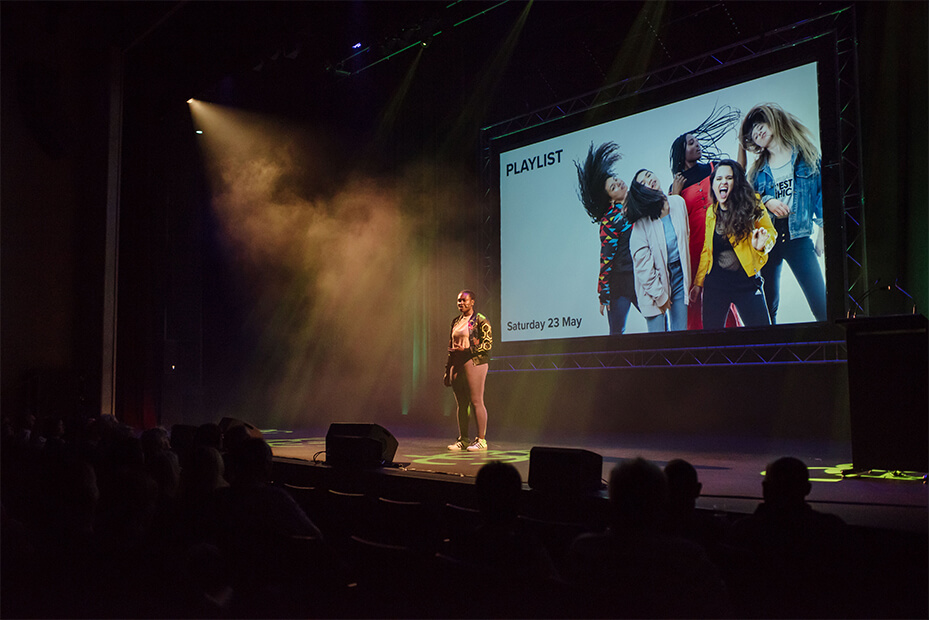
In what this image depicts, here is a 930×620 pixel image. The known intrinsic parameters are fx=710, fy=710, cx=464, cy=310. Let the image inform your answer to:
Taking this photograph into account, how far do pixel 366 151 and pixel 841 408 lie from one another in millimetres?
6750

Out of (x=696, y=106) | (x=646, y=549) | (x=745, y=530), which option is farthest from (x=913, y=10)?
(x=646, y=549)

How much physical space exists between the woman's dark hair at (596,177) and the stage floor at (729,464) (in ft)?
7.74

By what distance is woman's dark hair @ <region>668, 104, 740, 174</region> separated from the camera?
6.38m

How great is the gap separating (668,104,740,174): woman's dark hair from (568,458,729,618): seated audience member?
17.7 ft

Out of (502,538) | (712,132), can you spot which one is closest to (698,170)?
(712,132)

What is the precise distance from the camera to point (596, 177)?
7.37 meters

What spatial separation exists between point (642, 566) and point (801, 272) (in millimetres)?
5053

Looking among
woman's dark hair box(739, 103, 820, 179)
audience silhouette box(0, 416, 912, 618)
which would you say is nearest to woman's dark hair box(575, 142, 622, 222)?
woman's dark hair box(739, 103, 820, 179)

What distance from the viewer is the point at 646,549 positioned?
1599mm

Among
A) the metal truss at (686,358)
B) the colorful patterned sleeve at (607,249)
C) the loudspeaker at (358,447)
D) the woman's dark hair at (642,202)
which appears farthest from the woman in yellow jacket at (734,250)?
the loudspeaker at (358,447)

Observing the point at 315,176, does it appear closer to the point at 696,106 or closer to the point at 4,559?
the point at 696,106

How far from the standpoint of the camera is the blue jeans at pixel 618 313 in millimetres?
7129

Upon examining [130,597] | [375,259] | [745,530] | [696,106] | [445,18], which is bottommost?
[130,597]

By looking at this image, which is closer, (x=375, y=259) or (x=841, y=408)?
(x=841, y=408)
